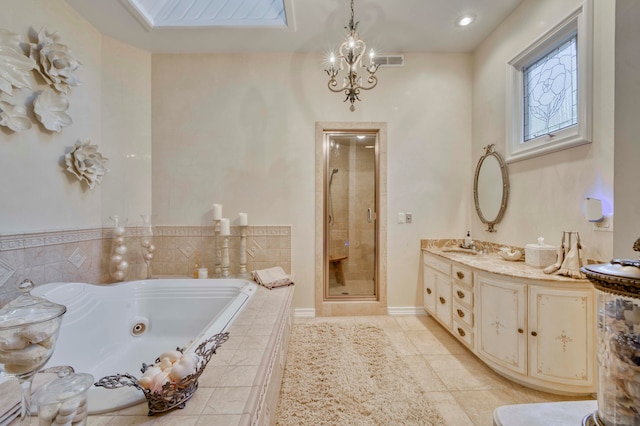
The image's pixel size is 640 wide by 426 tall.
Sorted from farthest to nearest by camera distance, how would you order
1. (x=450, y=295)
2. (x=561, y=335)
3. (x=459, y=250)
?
1. (x=459, y=250)
2. (x=450, y=295)
3. (x=561, y=335)

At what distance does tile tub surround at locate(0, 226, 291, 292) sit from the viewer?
180 centimetres

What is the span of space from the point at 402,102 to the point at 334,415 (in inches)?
114

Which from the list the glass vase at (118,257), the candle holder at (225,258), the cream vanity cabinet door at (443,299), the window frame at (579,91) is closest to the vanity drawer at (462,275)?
the cream vanity cabinet door at (443,299)

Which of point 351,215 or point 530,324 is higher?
point 351,215

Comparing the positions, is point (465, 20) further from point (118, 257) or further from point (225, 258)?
point (118, 257)

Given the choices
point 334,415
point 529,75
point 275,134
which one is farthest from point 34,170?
point 529,75

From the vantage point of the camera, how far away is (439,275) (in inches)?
102

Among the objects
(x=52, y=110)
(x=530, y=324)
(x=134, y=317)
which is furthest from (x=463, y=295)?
(x=52, y=110)

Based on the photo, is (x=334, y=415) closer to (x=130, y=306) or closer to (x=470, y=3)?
(x=130, y=306)

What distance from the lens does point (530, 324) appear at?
1.70 metres

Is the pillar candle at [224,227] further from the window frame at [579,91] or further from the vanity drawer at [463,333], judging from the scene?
the window frame at [579,91]

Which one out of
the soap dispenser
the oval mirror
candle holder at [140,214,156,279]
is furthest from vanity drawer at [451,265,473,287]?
candle holder at [140,214,156,279]

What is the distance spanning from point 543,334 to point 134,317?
303 cm

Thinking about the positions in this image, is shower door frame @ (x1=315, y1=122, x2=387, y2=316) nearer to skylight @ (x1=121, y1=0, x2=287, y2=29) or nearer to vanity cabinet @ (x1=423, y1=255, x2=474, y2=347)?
vanity cabinet @ (x1=423, y1=255, x2=474, y2=347)
